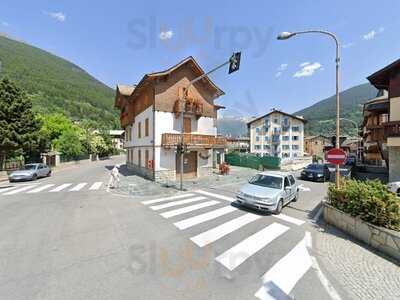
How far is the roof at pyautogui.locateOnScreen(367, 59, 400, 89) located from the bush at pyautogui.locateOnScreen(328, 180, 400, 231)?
43.2 feet

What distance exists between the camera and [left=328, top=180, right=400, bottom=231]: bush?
239 inches

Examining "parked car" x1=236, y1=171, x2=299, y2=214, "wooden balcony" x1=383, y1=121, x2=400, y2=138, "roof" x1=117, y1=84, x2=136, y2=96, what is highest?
"roof" x1=117, y1=84, x2=136, y2=96

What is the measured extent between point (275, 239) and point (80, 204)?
8.80m

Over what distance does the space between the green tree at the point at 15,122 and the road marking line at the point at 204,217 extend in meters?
21.6

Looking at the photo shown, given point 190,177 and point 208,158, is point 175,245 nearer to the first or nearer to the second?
point 190,177

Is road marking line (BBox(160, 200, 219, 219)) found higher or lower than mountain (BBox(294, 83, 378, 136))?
lower

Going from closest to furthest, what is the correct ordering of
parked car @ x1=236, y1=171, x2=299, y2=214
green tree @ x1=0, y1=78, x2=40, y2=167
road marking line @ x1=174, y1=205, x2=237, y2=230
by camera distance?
road marking line @ x1=174, y1=205, x2=237, y2=230, parked car @ x1=236, y1=171, x2=299, y2=214, green tree @ x1=0, y1=78, x2=40, y2=167

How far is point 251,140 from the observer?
216 feet

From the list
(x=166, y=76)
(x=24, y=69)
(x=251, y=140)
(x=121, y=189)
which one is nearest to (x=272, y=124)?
(x=251, y=140)

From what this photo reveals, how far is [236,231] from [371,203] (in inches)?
161

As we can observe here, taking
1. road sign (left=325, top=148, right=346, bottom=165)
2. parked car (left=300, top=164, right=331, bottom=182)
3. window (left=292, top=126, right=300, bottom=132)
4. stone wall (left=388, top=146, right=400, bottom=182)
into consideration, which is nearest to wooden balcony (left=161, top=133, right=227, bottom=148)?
parked car (left=300, top=164, right=331, bottom=182)

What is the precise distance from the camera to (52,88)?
295ft

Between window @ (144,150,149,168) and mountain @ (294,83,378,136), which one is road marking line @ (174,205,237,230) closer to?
window @ (144,150,149,168)

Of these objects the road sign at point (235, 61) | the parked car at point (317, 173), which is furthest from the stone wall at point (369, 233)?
the parked car at point (317, 173)
